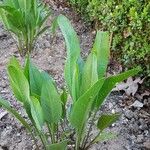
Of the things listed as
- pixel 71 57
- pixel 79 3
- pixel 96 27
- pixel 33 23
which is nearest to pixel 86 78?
pixel 71 57

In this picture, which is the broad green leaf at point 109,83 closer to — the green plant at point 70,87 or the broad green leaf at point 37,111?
the green plant at point 70,87

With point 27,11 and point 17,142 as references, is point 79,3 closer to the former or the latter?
point 27,11

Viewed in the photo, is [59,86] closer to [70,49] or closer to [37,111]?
[70,49]

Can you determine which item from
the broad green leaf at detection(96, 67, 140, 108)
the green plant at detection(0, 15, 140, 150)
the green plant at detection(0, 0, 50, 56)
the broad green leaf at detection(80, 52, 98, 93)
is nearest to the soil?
the green plant at detection(0, 0, 50, 56)

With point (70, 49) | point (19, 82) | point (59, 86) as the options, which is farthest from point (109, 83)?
point (59, 86)

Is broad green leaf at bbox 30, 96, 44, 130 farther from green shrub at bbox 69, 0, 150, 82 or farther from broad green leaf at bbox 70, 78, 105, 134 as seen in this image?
green shrub at bbox 69, 0, 150, 82

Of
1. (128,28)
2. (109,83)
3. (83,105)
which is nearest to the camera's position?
(83,105)

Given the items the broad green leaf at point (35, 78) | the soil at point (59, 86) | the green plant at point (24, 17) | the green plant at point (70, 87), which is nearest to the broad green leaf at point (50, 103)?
the green plant at point (70, 87)
